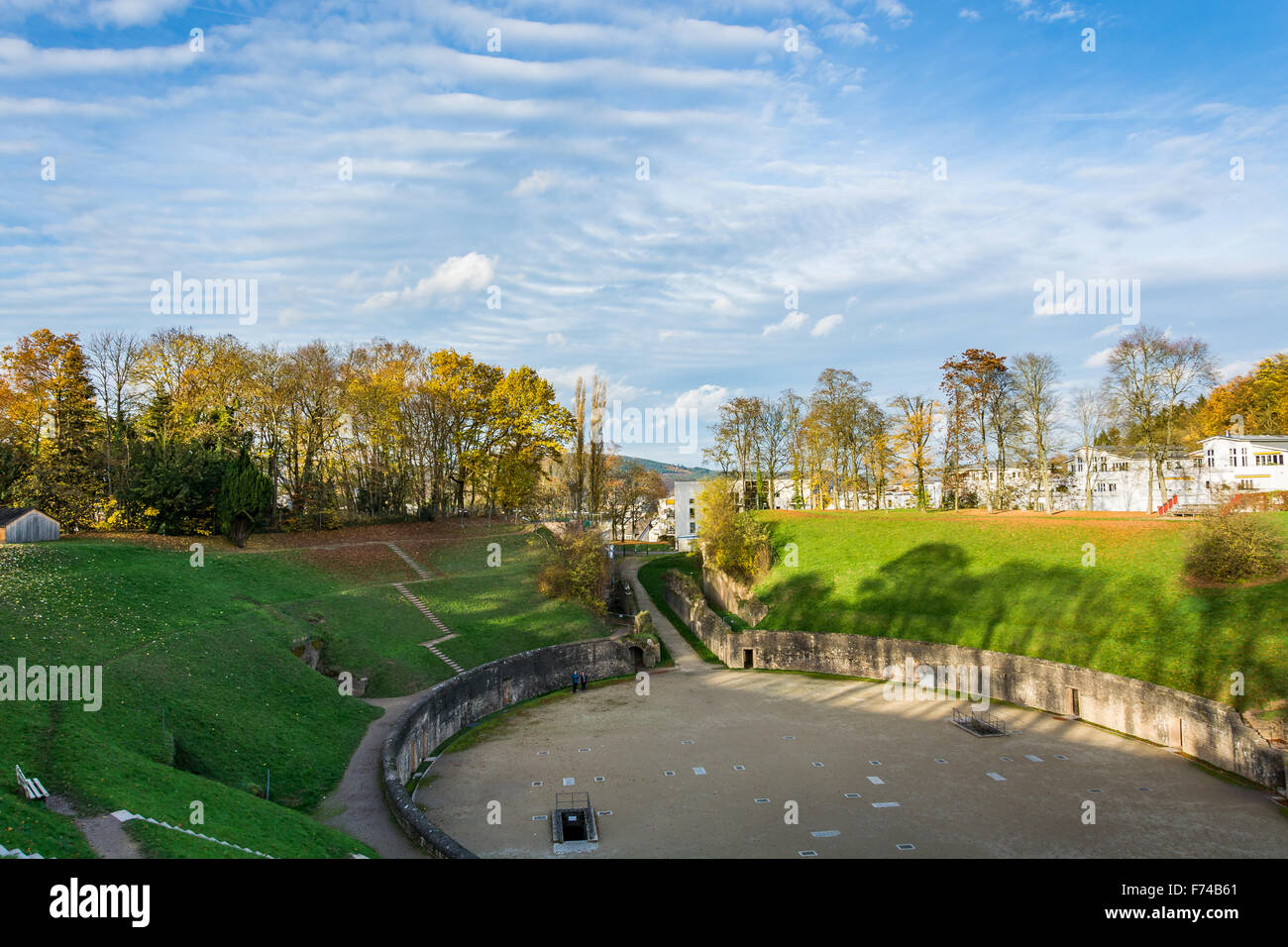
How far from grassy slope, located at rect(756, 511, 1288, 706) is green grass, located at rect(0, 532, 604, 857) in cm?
1384

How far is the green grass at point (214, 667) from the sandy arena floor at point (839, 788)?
4.36 meters

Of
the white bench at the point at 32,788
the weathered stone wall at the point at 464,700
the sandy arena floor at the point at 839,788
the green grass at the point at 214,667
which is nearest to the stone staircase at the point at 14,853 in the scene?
the green grass at the point at 214,667

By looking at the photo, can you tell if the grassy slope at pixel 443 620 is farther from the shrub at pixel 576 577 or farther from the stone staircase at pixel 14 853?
the stone staircase at pixel 14 853

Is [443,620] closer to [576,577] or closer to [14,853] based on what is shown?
[576,577]

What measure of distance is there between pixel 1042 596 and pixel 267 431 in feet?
146

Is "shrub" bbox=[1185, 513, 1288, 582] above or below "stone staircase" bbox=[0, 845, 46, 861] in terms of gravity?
above

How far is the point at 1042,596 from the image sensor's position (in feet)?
97.9

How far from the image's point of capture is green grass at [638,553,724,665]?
122 ft

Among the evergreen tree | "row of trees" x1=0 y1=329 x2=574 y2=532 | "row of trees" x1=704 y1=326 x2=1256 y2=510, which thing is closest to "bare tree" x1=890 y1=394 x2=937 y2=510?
"row of trees" x1=704 y1=326 x2=1256 y2=510

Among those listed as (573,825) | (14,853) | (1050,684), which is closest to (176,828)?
(14,853)

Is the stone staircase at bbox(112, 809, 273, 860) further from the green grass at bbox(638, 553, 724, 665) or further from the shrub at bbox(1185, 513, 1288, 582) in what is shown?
the shrub at bbox(1185, 513, 1288, 582)

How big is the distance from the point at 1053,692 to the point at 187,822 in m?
26.8

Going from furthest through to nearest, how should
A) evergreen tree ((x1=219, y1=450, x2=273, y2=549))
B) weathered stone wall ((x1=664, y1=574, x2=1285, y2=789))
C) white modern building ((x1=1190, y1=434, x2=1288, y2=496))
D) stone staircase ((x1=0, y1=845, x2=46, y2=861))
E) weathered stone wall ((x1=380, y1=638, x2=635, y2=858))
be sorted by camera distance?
white modern building ((x1=1190, y1=434, x2=1288, y2=496))
evergreen tree ((x1=219, y1=450, x2=273, y2=549))
weathered stone wall ((x1=664, y1=574, x2=1285, y2=789))
weathered stone wall ((x1=380, y1=638, x2=635, y2=858))
stone staircase ((x1=0, y1=845, x2=46, y2=861))
